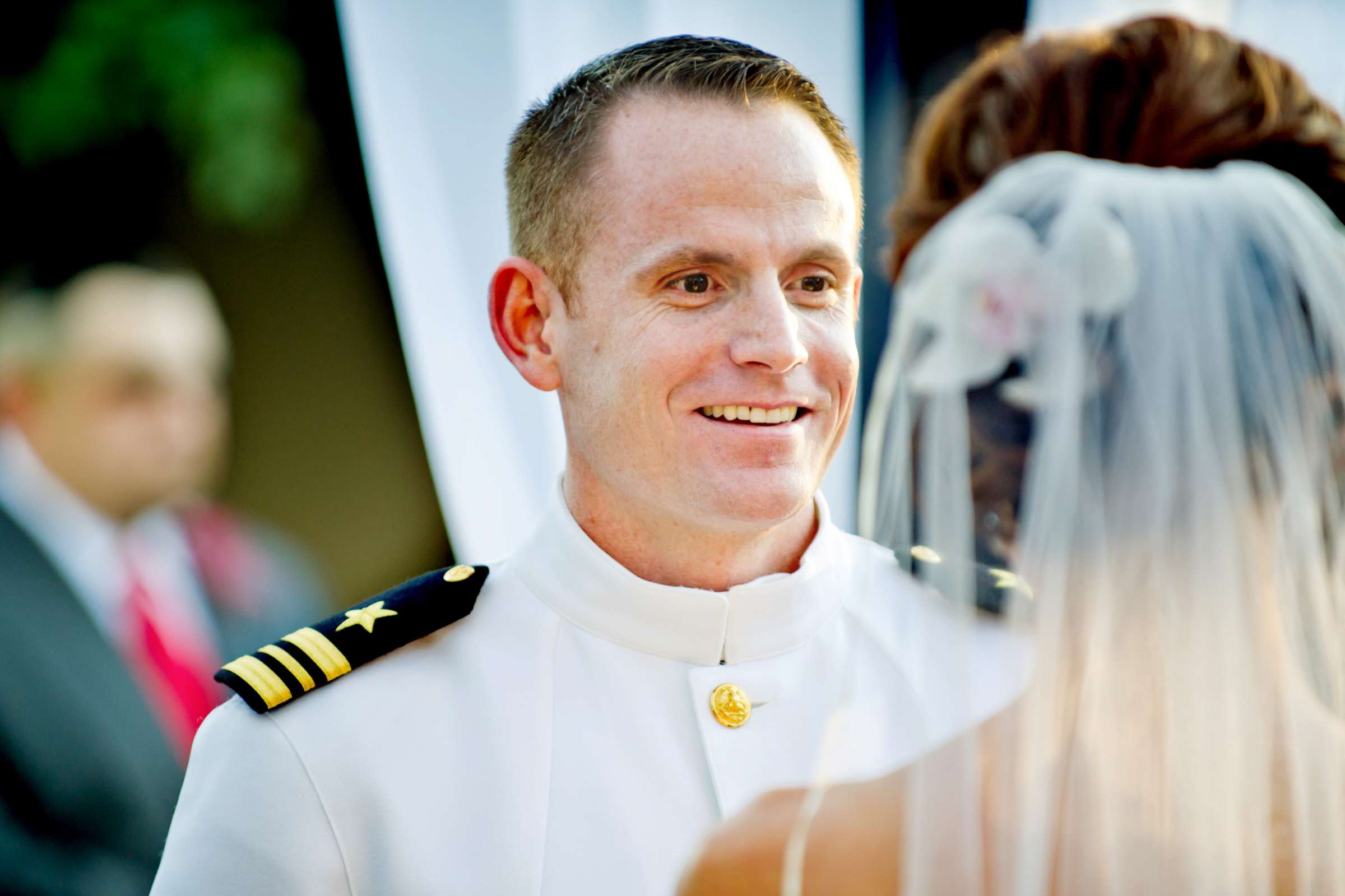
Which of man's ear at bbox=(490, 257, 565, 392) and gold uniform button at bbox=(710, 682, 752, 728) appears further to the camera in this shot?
man's ear at bbox=(490, 257, 565, 392)

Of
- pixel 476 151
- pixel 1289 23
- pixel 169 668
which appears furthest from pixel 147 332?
pixel 1289 23

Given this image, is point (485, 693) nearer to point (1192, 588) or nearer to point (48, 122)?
point (1192, 588)

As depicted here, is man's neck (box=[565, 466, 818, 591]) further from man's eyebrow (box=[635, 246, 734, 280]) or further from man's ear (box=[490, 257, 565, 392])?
man's eyebrow (box=[635, 246, 734, 280])

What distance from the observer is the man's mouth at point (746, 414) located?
2002 millimetres

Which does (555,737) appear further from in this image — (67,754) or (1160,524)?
(67,754)

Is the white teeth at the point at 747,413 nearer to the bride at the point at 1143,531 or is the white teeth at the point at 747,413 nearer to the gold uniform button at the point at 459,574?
the gold uniform button at the point at 459,574

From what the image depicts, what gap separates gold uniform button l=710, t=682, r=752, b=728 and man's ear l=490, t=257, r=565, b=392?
0.60m

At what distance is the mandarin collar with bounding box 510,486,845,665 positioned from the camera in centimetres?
205

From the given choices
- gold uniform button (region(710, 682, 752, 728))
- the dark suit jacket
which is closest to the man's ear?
gold uniform button (region(710, 682, 752, 728))

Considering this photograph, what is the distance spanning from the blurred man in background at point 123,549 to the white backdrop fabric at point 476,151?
2.43ft

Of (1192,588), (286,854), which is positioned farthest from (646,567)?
(1192,588)

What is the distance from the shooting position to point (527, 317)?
2256 mm

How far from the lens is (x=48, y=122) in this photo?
3.70 metres

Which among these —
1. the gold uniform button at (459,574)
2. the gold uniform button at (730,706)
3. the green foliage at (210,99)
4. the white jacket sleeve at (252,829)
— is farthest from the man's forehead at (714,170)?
the green foliage at (210,99)
